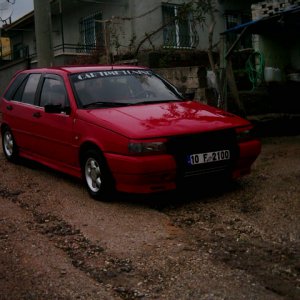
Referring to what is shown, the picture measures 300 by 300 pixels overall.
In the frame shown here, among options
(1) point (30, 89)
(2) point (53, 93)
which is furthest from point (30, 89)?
(2) point (53, 93)

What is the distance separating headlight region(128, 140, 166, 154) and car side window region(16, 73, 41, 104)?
279 centimetres

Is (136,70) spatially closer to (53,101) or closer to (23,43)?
(53,101)

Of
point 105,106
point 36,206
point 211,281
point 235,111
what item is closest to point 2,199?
point 36,206

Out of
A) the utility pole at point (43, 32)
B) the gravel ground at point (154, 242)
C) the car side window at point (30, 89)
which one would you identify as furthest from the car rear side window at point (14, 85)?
the utility pole at point (43, 32)

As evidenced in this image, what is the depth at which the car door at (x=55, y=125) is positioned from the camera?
6629 millimetres

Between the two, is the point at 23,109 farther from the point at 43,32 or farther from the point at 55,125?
the point at 43,32

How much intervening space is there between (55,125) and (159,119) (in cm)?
167

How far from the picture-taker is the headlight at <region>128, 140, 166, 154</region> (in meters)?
5.51

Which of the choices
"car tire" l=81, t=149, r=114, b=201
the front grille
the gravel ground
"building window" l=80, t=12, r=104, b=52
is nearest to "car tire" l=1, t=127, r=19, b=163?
the gravel ground

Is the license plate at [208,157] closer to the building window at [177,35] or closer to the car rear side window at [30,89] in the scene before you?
the car rear side window at [30,89]

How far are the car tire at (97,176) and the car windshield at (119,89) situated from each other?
73 cm

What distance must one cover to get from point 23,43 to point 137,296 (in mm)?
24314

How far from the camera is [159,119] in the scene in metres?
5.91

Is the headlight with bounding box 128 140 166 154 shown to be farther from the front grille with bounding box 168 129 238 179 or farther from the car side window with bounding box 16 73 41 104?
the car side window with bounding box 16 73 41 104
